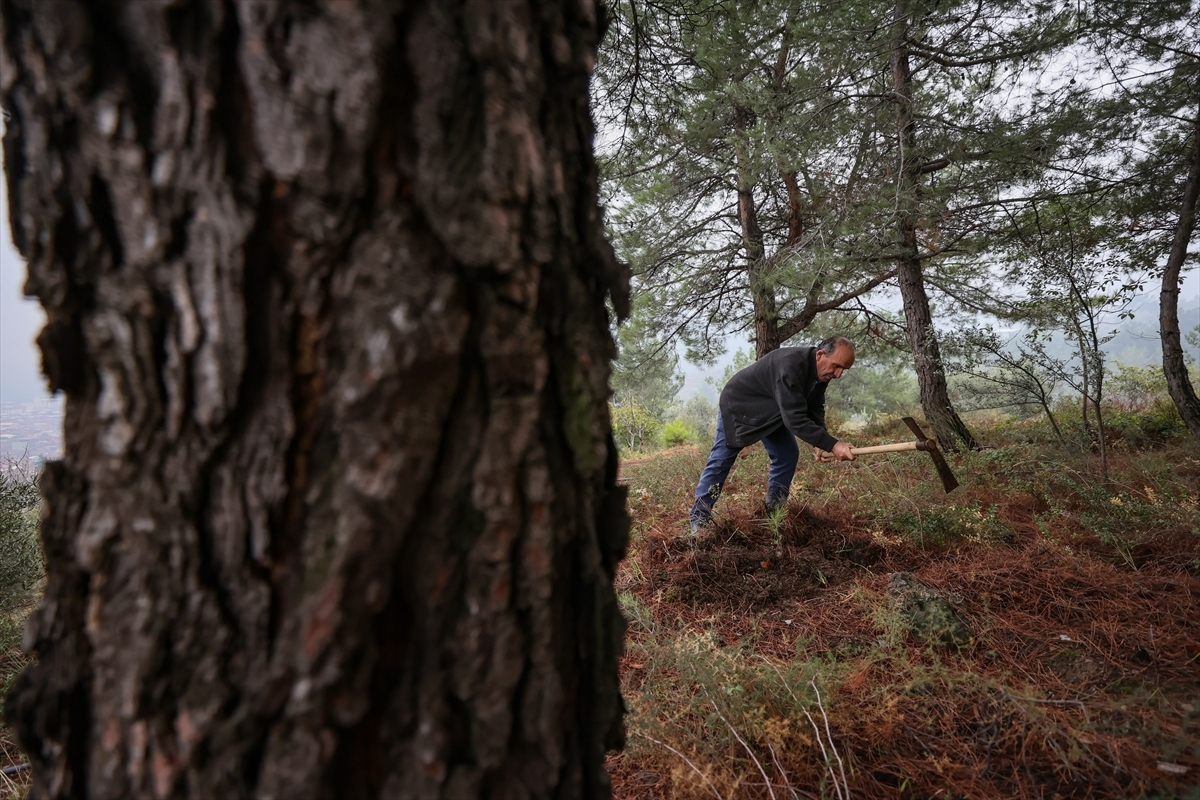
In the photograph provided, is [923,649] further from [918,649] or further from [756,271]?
[756,271]

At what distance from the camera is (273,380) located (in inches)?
24.7

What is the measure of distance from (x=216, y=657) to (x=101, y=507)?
0.24 metres

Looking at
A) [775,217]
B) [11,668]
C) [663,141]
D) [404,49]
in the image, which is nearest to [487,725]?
[404,49]

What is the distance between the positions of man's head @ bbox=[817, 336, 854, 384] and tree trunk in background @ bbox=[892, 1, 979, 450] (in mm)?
2267

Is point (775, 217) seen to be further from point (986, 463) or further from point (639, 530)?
point (639, 530)

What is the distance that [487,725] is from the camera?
708mm

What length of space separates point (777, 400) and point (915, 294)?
12.7 feet

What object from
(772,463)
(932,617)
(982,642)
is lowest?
(982,642)

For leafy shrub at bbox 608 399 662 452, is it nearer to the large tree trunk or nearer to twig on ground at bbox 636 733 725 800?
twig on ground at bbox 636 733 725 800

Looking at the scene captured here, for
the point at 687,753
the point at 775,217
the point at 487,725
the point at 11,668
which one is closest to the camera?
the point at 487,725

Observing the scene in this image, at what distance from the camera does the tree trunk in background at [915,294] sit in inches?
212

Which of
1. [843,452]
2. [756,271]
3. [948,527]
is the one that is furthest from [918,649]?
[756,271]

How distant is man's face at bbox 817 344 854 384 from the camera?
389cm

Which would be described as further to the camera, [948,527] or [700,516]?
[700,516]
